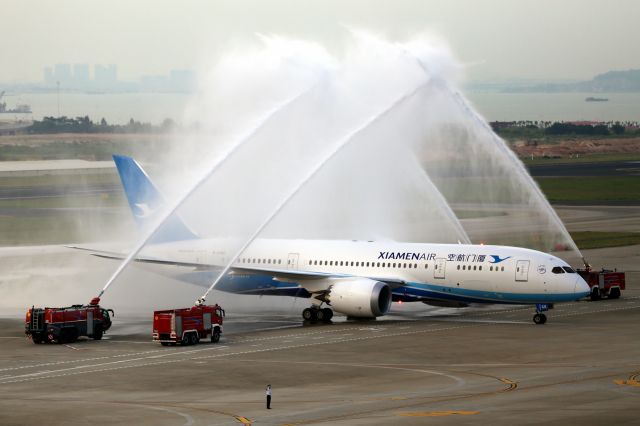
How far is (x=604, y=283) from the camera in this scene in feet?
258

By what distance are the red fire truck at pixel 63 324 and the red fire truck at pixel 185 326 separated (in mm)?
3700

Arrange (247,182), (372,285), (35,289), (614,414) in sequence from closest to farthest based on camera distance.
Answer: (614,414) → (372,285) → (35,289) → (247,182)

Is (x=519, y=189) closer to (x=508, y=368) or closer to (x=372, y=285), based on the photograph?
(x=372, y=285)

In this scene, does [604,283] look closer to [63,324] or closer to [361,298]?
[361,298]

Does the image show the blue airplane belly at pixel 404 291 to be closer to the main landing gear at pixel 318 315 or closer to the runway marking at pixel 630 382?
the main landing gear at pixel 318 315

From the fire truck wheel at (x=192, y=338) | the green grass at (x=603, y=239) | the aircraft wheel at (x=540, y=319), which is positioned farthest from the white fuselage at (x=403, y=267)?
the green grass at (x=603, y=239)

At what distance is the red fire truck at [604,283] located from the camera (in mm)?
78375

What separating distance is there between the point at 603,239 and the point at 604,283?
33.6 meters

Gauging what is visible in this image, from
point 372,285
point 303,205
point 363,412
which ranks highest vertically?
point 303,205

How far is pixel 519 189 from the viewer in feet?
557

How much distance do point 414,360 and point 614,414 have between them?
15380 mm

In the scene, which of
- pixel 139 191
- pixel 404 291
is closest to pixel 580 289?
pixel 404 291

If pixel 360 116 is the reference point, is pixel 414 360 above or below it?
below

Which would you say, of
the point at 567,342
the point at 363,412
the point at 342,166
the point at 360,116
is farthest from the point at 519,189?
the point at 363,412
